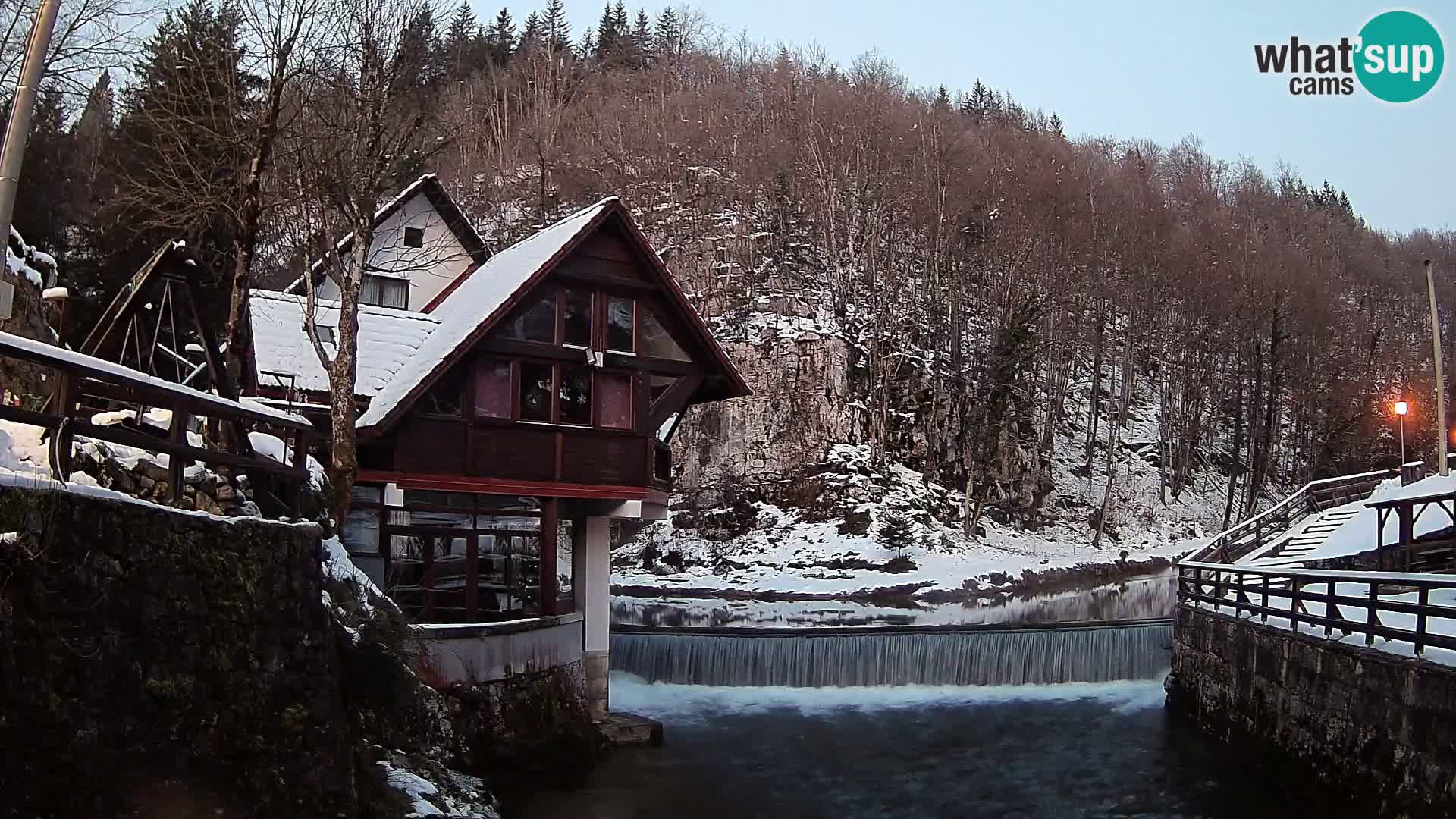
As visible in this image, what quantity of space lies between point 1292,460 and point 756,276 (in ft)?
104

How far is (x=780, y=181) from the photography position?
206 ft

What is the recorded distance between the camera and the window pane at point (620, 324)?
21625 mm

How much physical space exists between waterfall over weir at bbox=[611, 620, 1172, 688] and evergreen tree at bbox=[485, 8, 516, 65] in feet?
218

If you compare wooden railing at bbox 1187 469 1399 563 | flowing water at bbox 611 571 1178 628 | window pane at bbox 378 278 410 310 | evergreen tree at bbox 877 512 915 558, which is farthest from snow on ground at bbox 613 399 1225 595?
window pane at bbox 378 278 410 310

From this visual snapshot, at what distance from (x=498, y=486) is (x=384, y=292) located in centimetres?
1041

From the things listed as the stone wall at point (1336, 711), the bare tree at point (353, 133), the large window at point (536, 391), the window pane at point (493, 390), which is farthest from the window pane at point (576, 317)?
the stone wall at point (1336, 711)

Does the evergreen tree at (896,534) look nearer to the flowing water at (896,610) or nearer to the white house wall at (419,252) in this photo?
the flowing water at (896,610)

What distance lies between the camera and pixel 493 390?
20.3 meters

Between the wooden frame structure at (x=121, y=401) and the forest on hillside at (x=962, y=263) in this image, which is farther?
the forest on hillside at (x=962, y=263)

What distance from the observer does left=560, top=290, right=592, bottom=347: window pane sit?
830 inches

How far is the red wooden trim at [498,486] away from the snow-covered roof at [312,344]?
186 centimetres

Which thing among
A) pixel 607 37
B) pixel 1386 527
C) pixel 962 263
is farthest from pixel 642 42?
pixel 1386 527

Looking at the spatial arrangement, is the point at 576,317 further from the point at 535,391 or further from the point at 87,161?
the point at 87,161

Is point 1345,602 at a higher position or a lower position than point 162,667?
lower
